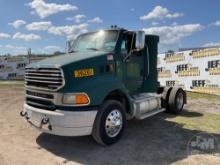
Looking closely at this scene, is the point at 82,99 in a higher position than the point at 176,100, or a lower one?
higher

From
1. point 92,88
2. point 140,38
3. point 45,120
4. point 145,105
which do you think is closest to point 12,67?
point 145,105

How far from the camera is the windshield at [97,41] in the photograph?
6535 millimetres

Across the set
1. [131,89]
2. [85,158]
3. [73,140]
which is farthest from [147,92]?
[85,158]

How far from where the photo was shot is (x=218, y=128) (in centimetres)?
728

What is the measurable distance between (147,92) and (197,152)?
2.66 metres

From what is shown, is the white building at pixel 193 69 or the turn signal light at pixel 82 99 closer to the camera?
the turn signal light at pixel 82 99

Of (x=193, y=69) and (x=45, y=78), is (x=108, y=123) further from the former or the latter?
(x=193, y=69)

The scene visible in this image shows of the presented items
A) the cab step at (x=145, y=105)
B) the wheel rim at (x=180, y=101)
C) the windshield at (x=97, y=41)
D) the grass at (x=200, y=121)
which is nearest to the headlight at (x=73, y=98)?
the windshield at (x=97, y=41)

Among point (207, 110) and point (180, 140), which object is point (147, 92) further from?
point (207, 110)

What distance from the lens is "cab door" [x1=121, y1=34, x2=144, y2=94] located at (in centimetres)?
675

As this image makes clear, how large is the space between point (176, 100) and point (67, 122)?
15.6 feet

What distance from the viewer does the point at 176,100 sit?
900 centimetres

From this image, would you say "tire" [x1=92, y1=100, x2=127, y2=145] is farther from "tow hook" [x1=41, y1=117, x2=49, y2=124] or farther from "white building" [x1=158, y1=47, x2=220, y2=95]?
"white building" [x1=158, y1=47, x2=220, y2=95]

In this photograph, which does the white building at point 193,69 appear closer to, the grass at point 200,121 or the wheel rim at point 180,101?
the wheel rim at point 180,101
